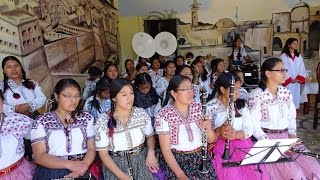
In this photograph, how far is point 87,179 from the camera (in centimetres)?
240

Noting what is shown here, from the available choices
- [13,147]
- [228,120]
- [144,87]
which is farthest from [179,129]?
[144,87]

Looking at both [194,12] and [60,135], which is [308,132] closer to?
[60,135]

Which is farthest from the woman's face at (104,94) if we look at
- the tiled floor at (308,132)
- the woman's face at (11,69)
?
the tiled floor at (308,132)

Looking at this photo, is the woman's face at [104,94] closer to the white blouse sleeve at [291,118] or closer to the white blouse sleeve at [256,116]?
the white blouse sleeve at [256,116]

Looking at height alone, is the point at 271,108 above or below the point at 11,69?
below

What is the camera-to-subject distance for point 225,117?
9.46 ft

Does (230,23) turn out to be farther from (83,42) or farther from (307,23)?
(83,42)

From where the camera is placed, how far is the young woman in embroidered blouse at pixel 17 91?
3.35m

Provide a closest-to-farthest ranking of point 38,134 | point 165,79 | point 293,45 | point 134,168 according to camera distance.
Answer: point 38,134
point 134,168
point 165,79
point 293,45

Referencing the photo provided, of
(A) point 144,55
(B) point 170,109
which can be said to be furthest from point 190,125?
(A) point 144,55

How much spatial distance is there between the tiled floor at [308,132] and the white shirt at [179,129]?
2.13m

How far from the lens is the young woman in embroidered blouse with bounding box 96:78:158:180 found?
2.45 meters

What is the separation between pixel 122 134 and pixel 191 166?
63 centimetres

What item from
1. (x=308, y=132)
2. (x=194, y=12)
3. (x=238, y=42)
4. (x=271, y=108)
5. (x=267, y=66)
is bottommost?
(x=308, y=132)
